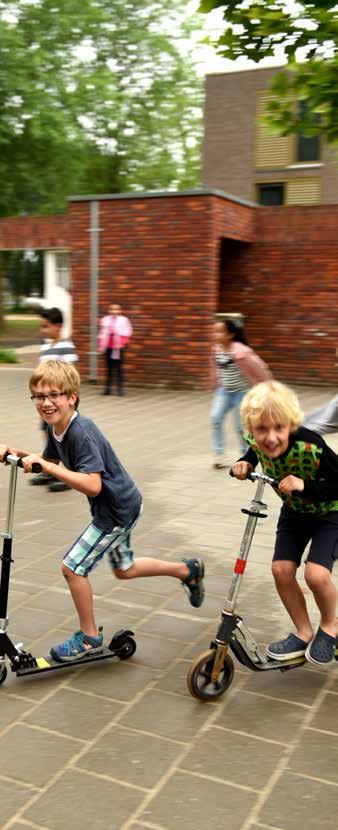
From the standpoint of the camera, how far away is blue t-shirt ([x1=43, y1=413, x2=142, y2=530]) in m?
3.21

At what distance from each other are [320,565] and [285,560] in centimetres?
18

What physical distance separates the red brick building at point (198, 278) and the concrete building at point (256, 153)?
8.52 meters

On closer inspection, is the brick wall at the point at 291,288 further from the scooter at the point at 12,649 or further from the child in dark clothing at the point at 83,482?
the scooter at the point at 12,649

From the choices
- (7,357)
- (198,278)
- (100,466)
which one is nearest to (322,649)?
(100,466)

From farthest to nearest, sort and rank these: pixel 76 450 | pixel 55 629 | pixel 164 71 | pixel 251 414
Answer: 1. pixel 164 71
2. pixel 55 629
3. pixel 76 450
4. pixel 251 414

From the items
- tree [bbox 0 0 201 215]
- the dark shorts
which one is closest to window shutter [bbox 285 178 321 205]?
tree [bbox 0 0 201 215]

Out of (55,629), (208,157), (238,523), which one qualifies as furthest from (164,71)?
(55,629)

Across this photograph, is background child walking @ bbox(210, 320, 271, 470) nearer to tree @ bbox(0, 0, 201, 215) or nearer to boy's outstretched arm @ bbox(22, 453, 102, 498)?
boy's outstretched arm @ bbox(22, 453, 102, 498)

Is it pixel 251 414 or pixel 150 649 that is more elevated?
pixel 251 414

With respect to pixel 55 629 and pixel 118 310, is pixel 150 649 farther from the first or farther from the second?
pixel 118 310

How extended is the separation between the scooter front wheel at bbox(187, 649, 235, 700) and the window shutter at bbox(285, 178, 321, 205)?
71.6 feet

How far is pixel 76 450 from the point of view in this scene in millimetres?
3229

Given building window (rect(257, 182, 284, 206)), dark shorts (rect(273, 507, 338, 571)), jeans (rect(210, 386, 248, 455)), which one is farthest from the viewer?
building window (rect(257, 182, 284, 206))

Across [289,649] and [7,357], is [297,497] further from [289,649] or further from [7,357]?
[7,357]
